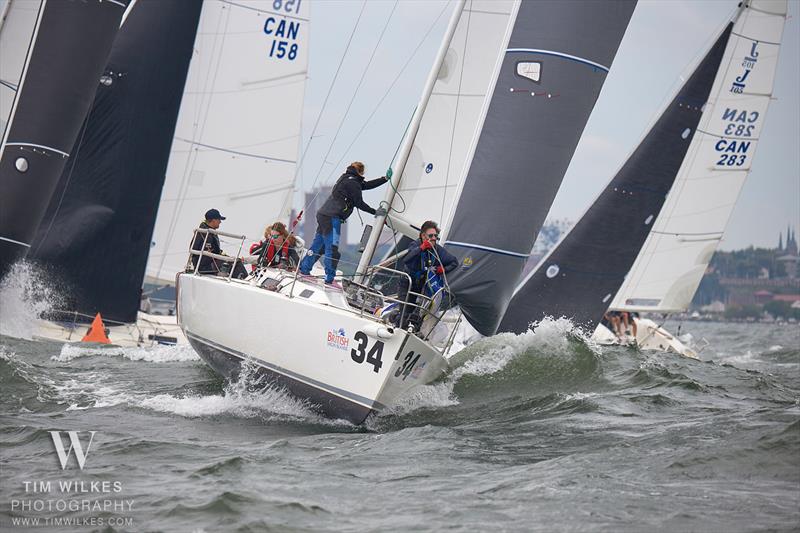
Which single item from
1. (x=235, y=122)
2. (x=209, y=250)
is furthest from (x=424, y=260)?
(x=235, y=122)

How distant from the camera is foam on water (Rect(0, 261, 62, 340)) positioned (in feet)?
48.9

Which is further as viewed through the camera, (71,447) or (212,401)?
(212,401)

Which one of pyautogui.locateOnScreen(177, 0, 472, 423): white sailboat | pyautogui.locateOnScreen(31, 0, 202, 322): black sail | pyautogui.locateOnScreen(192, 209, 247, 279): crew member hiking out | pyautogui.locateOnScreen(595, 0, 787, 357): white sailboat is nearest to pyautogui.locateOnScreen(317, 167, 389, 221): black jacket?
pyautogui.locateOnScreen(177, 0, 472, 423): white sailboat

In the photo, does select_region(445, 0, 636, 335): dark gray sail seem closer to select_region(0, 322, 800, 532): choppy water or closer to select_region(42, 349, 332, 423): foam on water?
select_region(0, 322, 800, 532): choppy water

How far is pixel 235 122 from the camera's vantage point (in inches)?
731

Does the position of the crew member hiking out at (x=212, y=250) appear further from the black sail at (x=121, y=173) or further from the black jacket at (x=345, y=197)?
the black sail at (x=121, y=173)

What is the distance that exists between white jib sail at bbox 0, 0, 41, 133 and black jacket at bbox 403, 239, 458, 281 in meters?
Answer: 8.24

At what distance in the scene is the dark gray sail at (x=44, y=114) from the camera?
558 inches

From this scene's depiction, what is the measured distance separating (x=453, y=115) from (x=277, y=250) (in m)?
2.26

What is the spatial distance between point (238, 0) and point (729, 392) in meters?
11.1

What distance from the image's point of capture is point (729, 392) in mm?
11516

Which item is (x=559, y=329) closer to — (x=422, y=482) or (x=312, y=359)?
(x=312, y=359)

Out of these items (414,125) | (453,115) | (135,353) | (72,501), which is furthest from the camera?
(135,353)

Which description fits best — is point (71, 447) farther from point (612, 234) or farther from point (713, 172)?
point (713, 172)
